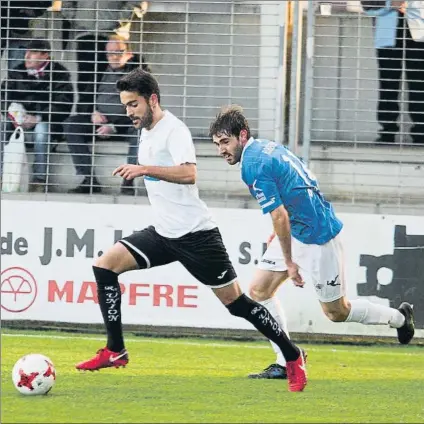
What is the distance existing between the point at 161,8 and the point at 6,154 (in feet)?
6.86

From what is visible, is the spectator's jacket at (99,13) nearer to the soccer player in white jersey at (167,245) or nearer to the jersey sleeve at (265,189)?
the soccer player in white jersey at (167,245)

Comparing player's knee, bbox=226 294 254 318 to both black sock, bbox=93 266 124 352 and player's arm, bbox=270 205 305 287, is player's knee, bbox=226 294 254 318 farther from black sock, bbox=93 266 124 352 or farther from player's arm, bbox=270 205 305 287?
black sock, bbox=93 266 124 352

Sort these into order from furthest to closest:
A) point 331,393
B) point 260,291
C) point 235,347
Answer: point 235,347 < point 260,291 < point 331,393

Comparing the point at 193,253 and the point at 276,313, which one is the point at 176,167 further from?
the point at 276,313

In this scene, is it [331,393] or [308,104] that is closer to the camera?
[331,393]

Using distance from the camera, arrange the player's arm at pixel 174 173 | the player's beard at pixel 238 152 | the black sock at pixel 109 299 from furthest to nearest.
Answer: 1. the black sock at pixel 109 299
2. the player's beard at pixel 238 152
3. the player's arm at pixel 174 173

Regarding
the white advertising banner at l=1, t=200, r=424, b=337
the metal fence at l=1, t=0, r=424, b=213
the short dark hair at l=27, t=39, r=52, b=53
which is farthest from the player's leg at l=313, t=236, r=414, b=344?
the short dark hair at l=27, t=39, r=52, b=53

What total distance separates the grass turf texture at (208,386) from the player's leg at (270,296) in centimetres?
22

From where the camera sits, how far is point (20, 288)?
11.7 meters

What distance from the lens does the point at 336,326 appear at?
1140 centimetres

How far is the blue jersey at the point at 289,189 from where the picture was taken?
26.8 ft

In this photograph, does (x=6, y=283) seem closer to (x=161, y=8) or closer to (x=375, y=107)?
(x=161, y=8)

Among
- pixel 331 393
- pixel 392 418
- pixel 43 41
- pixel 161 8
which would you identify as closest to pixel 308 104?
pixel 161 8

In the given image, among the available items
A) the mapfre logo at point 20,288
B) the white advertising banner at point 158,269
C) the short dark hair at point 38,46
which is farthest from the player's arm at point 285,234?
the short dark hair at point 38,46
